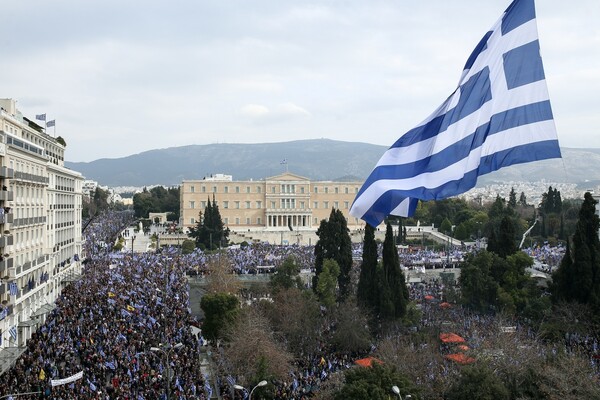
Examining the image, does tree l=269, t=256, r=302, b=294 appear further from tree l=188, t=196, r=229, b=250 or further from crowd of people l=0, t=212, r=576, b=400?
tree l=188, t=196, r=229, b=250

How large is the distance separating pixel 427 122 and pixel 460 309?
84.2ft

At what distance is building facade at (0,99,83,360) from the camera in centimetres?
2319

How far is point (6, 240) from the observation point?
23.2m

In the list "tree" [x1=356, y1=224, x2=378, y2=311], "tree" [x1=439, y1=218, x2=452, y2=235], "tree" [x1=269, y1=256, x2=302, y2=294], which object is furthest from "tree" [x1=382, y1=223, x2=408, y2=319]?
"tree" [x1=439, y1=218, x2=452, y2=235]

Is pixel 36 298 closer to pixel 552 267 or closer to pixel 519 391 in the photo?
pixel 519 391

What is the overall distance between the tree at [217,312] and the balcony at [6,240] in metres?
8.01

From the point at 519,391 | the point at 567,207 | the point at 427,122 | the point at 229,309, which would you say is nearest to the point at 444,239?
the point at 567,207

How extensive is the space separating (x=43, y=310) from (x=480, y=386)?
2004 centimetres

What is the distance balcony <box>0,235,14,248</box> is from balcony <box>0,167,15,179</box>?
83.2 inches

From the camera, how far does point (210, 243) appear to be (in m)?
61.7

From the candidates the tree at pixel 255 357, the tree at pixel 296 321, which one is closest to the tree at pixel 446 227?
the tree at pixel 296 321

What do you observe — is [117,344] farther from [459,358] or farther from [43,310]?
[459,358]

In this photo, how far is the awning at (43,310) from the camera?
90.2 feet

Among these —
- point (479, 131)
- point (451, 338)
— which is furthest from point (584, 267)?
point (479, 131)
